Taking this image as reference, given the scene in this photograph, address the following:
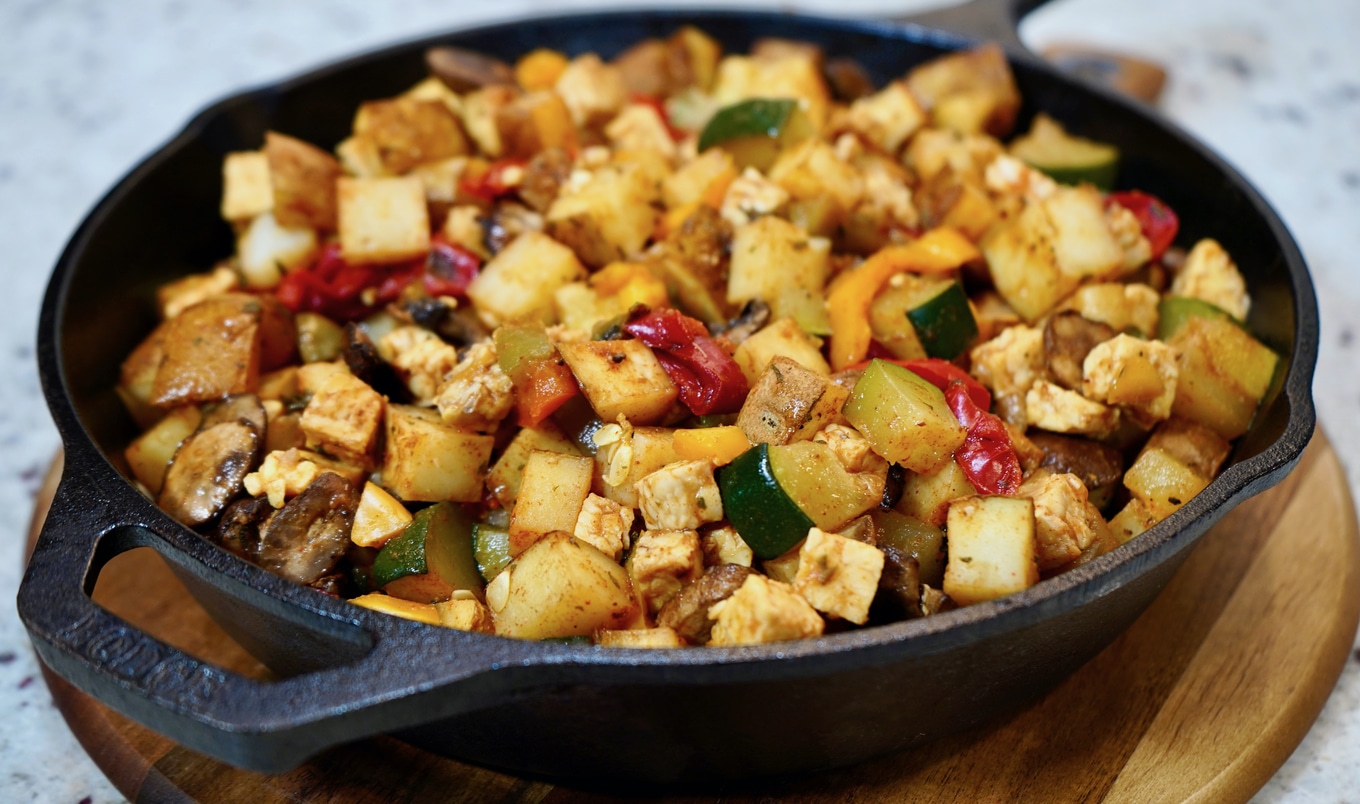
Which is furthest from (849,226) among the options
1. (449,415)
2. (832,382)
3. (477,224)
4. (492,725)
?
(492,725)

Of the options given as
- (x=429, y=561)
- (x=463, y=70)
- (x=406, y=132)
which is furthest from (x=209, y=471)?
(x=463, y=70)

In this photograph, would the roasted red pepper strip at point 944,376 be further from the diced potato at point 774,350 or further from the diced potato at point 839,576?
the diced potato at point 839,576

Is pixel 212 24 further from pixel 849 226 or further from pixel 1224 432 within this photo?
pixel 1224 432

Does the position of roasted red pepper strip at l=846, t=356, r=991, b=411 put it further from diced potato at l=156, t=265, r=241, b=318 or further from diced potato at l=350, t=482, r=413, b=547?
diced potato at l=156, t=265, r=241, b=318

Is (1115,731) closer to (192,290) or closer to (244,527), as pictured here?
(244,527)

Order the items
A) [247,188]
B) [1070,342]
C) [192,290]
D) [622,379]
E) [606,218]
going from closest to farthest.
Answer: [622,379]
[1070,342]
[606,218]
[192,290]
[247,188]

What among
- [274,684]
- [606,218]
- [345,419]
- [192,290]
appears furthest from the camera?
[192,290]
